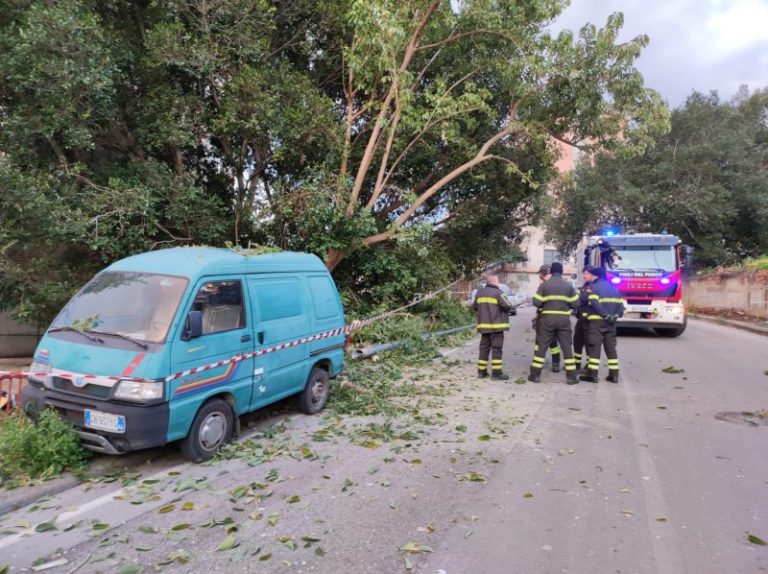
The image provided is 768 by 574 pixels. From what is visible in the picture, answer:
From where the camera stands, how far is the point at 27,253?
10008mm

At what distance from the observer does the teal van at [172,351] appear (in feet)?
14.5

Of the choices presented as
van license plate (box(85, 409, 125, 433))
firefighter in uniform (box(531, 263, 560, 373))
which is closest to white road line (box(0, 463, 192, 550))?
van license plate (box(85, 409, 125, 433))

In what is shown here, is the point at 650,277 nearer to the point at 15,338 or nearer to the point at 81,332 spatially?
the point at 81,332

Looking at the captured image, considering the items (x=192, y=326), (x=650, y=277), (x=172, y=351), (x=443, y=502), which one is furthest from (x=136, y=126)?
(x=650, y=277)

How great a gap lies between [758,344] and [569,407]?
10.0 metres

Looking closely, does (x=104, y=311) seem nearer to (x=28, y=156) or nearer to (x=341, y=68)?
(x=28, y=156)

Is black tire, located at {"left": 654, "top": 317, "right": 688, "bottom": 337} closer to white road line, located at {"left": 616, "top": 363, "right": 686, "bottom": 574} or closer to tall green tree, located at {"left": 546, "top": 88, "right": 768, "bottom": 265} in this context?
white road line, located at {"left": 616, "top": 363, "right": 686, "bottom": 574}

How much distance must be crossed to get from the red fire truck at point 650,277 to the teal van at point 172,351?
11017 mm

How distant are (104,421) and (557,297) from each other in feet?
21.3

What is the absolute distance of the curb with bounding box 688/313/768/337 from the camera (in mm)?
16775

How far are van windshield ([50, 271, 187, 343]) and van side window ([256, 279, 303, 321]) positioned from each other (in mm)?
943

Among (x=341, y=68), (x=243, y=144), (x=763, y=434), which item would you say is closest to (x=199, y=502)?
(x=763, y=434)

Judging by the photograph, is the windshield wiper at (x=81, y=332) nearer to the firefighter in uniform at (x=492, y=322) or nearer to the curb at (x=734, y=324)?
the firefighter in uniform at (x=492, y=322)

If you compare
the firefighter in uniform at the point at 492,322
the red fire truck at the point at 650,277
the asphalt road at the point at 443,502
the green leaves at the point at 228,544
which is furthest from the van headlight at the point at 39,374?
the red fire truck at the point at 650,277
